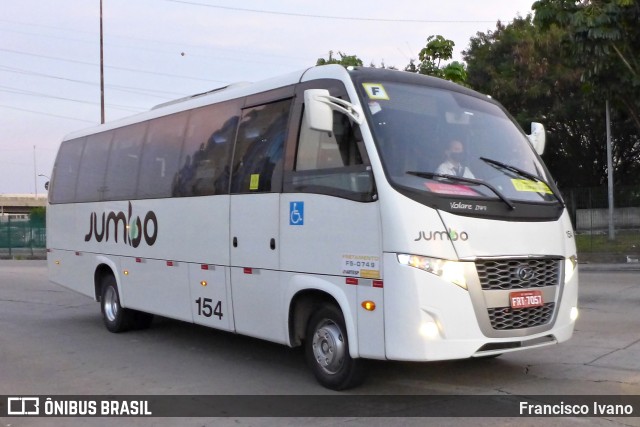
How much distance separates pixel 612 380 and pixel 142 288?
614 cm

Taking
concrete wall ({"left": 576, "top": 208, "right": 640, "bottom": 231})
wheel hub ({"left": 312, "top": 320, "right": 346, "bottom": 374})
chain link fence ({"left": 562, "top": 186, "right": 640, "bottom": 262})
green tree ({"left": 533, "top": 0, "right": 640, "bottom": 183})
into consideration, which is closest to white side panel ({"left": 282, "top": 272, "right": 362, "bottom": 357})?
wheel hub ({"left": 312, "top": 320, "right": 346, "bottom": 374})

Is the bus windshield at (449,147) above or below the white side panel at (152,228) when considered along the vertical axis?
above

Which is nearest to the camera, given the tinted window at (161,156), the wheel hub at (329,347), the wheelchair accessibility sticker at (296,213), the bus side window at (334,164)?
the bus side window at (334,164)

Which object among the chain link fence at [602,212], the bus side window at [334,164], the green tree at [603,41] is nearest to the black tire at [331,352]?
the bus side window at [334,164]

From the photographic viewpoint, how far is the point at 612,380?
6.82m

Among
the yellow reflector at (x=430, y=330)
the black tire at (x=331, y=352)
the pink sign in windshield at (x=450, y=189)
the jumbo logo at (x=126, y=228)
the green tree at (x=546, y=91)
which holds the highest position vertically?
the green tree at (x=546, y=91)

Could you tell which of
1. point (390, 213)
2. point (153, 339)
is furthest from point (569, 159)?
point (390, 213)

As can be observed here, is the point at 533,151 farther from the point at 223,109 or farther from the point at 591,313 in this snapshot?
the point at 591,313

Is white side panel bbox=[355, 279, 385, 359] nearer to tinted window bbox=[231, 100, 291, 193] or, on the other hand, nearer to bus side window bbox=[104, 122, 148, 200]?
tinted window bbox=[231, 100, 291, 193]

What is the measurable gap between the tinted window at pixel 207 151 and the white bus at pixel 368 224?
3 centimetres

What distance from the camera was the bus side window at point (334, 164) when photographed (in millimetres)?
6281

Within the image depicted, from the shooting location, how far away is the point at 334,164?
6578mm

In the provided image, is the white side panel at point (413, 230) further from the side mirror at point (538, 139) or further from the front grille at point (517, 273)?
the side mirror at point (538, 139)

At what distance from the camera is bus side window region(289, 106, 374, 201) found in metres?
6.28
